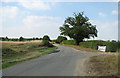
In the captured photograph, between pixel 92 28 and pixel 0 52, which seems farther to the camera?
pixel 92 28

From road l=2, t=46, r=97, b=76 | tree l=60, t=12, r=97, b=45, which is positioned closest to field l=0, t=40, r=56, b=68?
road l=2, t=46, r=97, b=76

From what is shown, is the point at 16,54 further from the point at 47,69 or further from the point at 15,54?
the point at 47,69

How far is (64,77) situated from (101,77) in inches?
80.4

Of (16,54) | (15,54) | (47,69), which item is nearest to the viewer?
(47,69)

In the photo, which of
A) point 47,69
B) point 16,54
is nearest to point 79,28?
point 16,54

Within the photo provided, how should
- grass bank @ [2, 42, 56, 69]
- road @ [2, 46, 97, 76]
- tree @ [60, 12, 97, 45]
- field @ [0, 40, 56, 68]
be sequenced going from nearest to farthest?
road @ [2, 46, 97, 76], grass bank @ [2, 42, 56, 69], field @ [0, 40, 56, 68], tree @ [60, 12, 97, 45]

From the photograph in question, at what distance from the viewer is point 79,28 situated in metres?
47.1

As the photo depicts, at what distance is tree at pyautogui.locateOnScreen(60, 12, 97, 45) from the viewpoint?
157 ft

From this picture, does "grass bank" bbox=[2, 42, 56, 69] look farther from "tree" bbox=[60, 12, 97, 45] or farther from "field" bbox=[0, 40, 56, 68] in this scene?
"tree" bbox=[60, 12, 97, 45]

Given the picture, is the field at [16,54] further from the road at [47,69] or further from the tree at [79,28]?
the tree at [79,28]

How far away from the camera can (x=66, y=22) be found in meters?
53.9

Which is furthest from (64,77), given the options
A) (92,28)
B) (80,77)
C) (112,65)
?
(92,28)

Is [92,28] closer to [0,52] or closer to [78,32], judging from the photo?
[78,32]

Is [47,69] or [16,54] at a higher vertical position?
[47,69]
